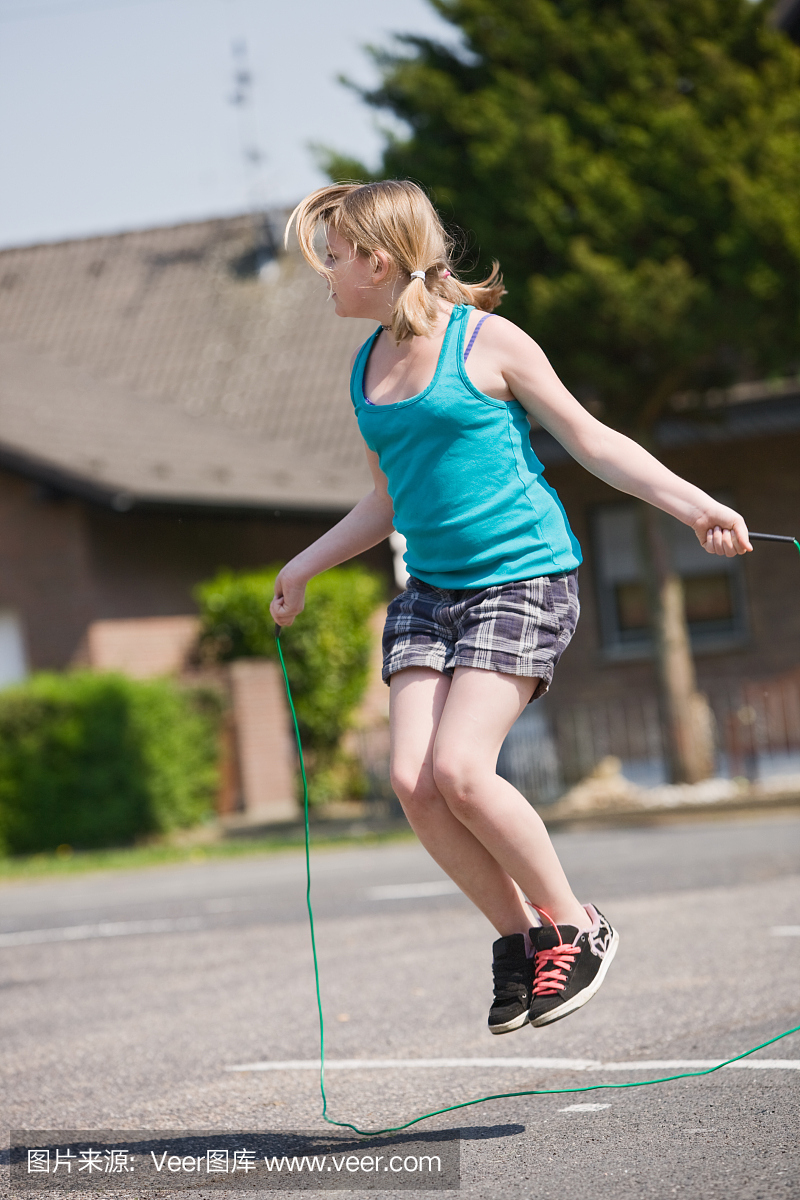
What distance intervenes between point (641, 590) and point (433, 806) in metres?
16.7

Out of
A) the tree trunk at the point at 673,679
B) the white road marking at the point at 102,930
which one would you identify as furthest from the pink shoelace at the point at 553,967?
the tree trunk at the point at 673,679

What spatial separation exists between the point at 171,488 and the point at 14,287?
12917mm

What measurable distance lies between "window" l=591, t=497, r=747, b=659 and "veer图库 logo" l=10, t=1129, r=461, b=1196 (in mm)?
16097

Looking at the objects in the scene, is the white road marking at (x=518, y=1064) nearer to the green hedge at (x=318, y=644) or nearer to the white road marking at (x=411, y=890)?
the white road marking at (x=411, y=890)

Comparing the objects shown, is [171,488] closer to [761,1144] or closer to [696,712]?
[696,712]

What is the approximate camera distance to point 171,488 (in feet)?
58.2

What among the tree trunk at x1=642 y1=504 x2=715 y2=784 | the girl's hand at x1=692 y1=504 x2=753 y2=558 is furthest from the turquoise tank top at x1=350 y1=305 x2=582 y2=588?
the tree trunk at x1=642 y1=504 x2=715 y2=784

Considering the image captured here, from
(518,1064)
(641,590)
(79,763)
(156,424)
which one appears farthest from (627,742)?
(518,1064)

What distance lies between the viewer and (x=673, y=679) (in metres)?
14.8

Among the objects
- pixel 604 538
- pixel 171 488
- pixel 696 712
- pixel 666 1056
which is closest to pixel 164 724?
pixel 171 488

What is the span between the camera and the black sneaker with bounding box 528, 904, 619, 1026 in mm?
3424

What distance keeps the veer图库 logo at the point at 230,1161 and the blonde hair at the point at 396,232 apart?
1910 millimetres

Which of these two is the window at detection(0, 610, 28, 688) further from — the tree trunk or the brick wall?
the tree trunk

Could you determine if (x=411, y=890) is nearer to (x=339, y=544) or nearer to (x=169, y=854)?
(x=169, y=854)
